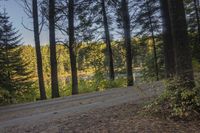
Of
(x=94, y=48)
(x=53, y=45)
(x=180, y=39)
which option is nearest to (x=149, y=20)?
(x=94, y=48)

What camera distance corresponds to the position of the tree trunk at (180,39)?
364 inches

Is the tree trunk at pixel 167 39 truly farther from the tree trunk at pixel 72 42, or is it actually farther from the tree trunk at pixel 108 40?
the tree trunk at pixel 108 40

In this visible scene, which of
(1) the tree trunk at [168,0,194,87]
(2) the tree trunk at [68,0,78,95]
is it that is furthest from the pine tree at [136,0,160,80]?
(1) the tree trunk at [168,0,194,87]

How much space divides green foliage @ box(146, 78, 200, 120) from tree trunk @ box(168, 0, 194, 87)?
37 centimetres

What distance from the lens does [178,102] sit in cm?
873

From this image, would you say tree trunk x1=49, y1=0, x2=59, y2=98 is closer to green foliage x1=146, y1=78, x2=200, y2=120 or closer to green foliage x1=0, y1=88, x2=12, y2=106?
green foliage x1=0, y1=88, x2=12, y2=106

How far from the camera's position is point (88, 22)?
2827 centimetres

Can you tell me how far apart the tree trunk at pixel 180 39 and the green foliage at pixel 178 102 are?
1.21 feet

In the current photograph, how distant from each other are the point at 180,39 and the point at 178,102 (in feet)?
5.50

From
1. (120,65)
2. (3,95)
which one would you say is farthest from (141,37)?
(3,95)

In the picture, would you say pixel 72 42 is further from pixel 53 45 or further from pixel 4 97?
pixel 4 97

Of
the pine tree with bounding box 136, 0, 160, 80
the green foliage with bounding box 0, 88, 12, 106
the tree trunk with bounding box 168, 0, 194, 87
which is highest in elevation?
the pine tree with bounding box 136, 0, 160, 80

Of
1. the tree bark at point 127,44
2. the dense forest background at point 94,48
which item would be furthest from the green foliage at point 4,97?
the tree bark at point 127,44

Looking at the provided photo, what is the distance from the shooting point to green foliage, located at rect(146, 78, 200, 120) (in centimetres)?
844
